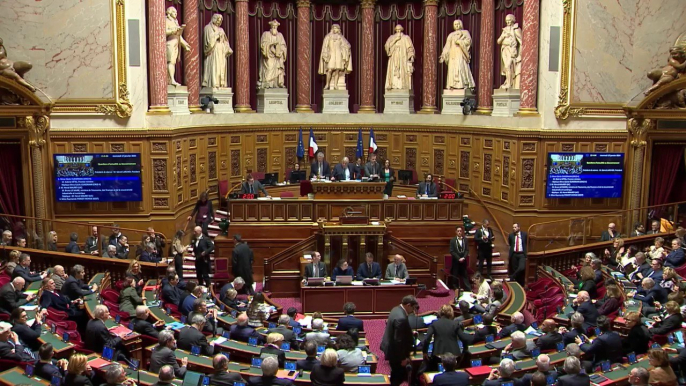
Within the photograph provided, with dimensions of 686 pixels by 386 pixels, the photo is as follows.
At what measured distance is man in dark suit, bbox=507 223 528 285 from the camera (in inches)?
642

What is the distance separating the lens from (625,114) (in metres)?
18.3

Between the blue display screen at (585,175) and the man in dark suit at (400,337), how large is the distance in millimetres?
9147

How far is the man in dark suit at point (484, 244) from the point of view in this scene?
16906mm

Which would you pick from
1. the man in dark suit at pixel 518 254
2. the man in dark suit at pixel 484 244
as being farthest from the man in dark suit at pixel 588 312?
the man in dark suit at pixel 484 244

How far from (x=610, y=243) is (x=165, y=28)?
1231 cm

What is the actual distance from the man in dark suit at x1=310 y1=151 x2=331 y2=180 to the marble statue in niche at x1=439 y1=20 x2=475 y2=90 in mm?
4894

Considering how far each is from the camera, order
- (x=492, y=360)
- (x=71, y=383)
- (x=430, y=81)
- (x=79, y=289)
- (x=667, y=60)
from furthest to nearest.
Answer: (x=430, y=81), (x=667, y=60), (x=79, y=289), (x=492, y=360), (x=71, y=383)

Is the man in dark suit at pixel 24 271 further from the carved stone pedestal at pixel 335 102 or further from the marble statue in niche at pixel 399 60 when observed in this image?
the marble statue in niche at pixel 399 60

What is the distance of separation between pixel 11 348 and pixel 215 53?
13.8 meters

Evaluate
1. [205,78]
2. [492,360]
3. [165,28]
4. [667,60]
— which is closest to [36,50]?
[165,28]

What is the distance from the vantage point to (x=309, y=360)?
9.71m

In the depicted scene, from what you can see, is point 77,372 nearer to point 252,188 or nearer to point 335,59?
point 252,188

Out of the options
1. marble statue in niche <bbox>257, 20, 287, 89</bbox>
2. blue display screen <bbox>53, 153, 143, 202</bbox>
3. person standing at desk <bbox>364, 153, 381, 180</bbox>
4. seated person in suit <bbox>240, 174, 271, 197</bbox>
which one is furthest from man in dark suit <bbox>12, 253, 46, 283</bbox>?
marble statue in niche <bbox>257, 20, 287, 89</bbox>

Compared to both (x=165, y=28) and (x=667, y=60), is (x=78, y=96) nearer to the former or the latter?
(x=165, y=28)
